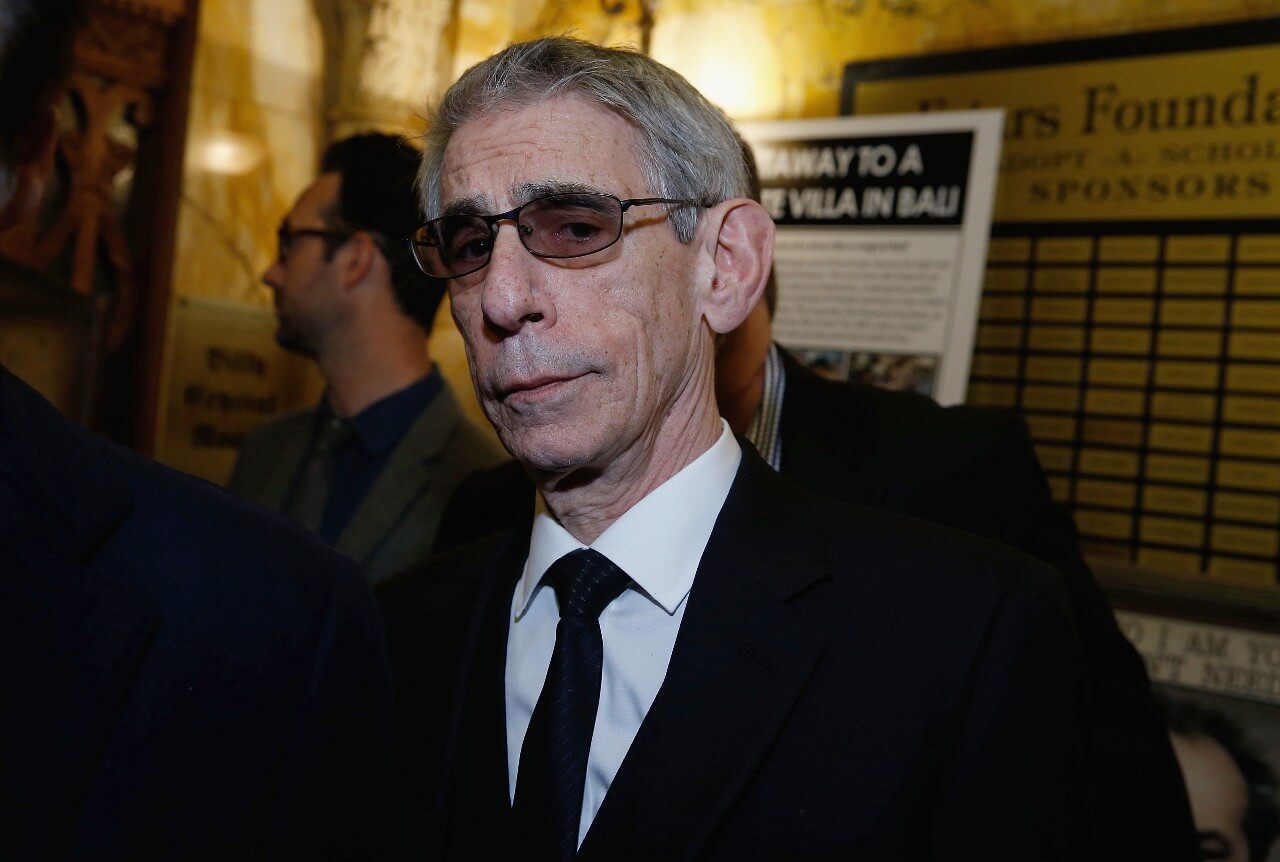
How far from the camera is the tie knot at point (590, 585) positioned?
1.50 m

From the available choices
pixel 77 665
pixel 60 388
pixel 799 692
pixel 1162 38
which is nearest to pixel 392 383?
pixel 60 388

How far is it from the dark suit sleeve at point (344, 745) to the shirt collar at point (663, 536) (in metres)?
0.40

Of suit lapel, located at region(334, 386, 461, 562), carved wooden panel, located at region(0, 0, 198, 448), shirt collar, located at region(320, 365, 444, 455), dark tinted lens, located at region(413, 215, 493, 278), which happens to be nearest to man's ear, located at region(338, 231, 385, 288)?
shirt collar, located at region(320, 365, 444, 455)

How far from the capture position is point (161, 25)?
440cm

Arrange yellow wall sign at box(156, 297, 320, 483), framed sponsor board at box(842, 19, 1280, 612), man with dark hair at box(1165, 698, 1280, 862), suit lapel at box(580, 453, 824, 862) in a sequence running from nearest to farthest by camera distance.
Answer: suit lapel at box(580, 453, 824, 862) → man with dark hair at box(1165, 698, 1280, 862) → framed sponsor board at box(842, 19, 1280, 612) → yellow wall sign at box(156, 297, 320, 483)

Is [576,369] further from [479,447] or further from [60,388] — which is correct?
A: [60,388]

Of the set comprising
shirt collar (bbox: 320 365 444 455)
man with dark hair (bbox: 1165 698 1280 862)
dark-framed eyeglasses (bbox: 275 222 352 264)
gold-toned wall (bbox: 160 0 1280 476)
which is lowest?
man with dark hair (bbox: 1165 698 1280 862)

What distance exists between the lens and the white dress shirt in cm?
145

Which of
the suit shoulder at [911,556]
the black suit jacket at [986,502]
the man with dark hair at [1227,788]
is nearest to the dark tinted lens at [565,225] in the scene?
the suit shoulder at [911,556]

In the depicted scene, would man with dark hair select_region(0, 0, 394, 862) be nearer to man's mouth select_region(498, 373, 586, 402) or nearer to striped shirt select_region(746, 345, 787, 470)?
man's mouth select_region(498, 373, 586, 402)

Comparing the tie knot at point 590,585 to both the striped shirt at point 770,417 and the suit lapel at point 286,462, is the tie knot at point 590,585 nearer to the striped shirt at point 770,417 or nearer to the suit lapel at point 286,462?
the striped shirt at point 770,417

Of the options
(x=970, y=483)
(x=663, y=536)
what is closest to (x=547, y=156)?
(x=663, y=536)

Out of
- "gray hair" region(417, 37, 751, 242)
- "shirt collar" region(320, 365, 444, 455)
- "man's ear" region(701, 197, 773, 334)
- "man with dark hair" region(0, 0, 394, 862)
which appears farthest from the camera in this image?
"shirt collar" region(320, 365, 444, 455)

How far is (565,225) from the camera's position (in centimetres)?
150
